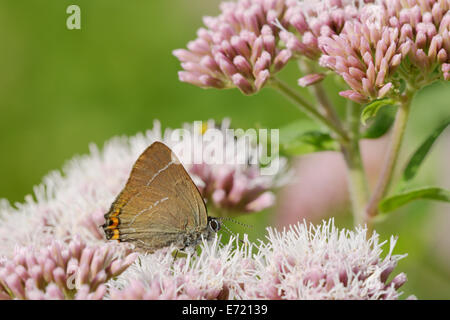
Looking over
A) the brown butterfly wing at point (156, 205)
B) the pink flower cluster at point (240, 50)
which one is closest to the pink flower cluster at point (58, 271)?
the brown butterfly wing at point (156, 205)

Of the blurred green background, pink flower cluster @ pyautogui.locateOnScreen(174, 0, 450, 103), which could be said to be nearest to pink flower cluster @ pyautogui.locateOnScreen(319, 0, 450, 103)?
pink flower cluster @ pyautogui.locateOnScreen(174, 0, 450, 103)

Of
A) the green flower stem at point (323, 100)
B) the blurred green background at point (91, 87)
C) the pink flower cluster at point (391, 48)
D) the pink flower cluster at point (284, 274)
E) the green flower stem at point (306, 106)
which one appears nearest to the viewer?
the pink flower cluster at point (284, 274)

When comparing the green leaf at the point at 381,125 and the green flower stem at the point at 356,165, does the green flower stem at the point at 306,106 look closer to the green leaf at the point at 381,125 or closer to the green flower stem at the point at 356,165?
the green flower stem at the point at 356,165

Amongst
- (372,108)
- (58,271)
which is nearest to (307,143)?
(372,108)

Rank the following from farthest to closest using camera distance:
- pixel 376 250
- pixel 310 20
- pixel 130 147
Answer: pixel 130 147 < pixel 310 20 < pixel 376 250

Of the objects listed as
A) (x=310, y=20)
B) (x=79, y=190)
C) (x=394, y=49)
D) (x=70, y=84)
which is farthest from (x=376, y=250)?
(x=70, y=84)
